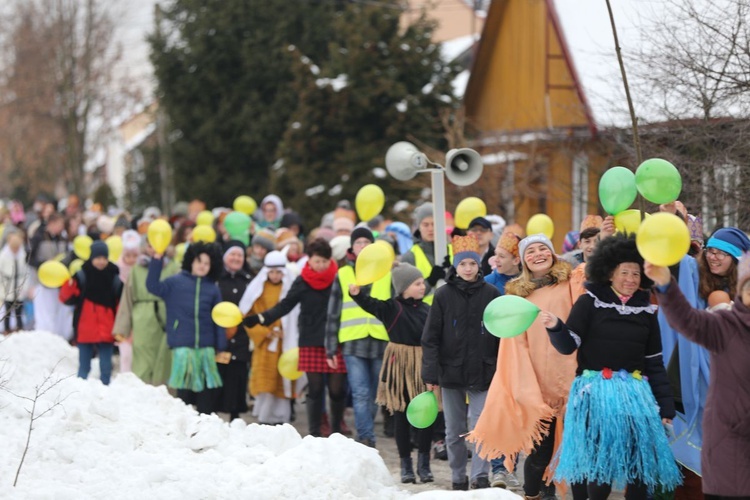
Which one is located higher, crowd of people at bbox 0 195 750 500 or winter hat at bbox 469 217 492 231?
winter hat at bbox 469 217 492 231

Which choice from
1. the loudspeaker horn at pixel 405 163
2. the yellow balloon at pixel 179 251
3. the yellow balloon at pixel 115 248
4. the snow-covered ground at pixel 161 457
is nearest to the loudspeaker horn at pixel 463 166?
the loudspeaker horn at pixel 405 163

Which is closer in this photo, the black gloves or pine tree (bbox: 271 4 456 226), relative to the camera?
the black gloves

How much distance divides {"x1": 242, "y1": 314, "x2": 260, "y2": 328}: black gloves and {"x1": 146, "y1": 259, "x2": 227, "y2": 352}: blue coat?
587 mm

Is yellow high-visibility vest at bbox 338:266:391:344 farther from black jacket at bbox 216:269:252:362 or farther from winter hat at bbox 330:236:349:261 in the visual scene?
winter hat at bbox 330:236:349:261

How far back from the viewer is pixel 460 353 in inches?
346

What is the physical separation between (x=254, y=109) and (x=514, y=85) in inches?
319

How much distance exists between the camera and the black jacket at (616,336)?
285 inches

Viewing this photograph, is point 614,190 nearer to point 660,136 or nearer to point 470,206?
point 660,136

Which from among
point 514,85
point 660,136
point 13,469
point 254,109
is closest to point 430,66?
point 514,85

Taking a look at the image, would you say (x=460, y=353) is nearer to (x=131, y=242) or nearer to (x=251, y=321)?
(x=251, y=321)

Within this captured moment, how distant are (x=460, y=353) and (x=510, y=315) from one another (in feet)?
5.23

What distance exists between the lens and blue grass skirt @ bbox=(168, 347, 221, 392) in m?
11.6

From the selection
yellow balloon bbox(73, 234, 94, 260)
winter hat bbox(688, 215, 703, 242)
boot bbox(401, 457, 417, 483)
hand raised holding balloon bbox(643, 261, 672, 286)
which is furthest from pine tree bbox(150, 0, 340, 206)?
hand raised holding balloon bbox(643, 261, 672, 286)

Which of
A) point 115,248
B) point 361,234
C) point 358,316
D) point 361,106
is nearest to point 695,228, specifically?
point 358,316
